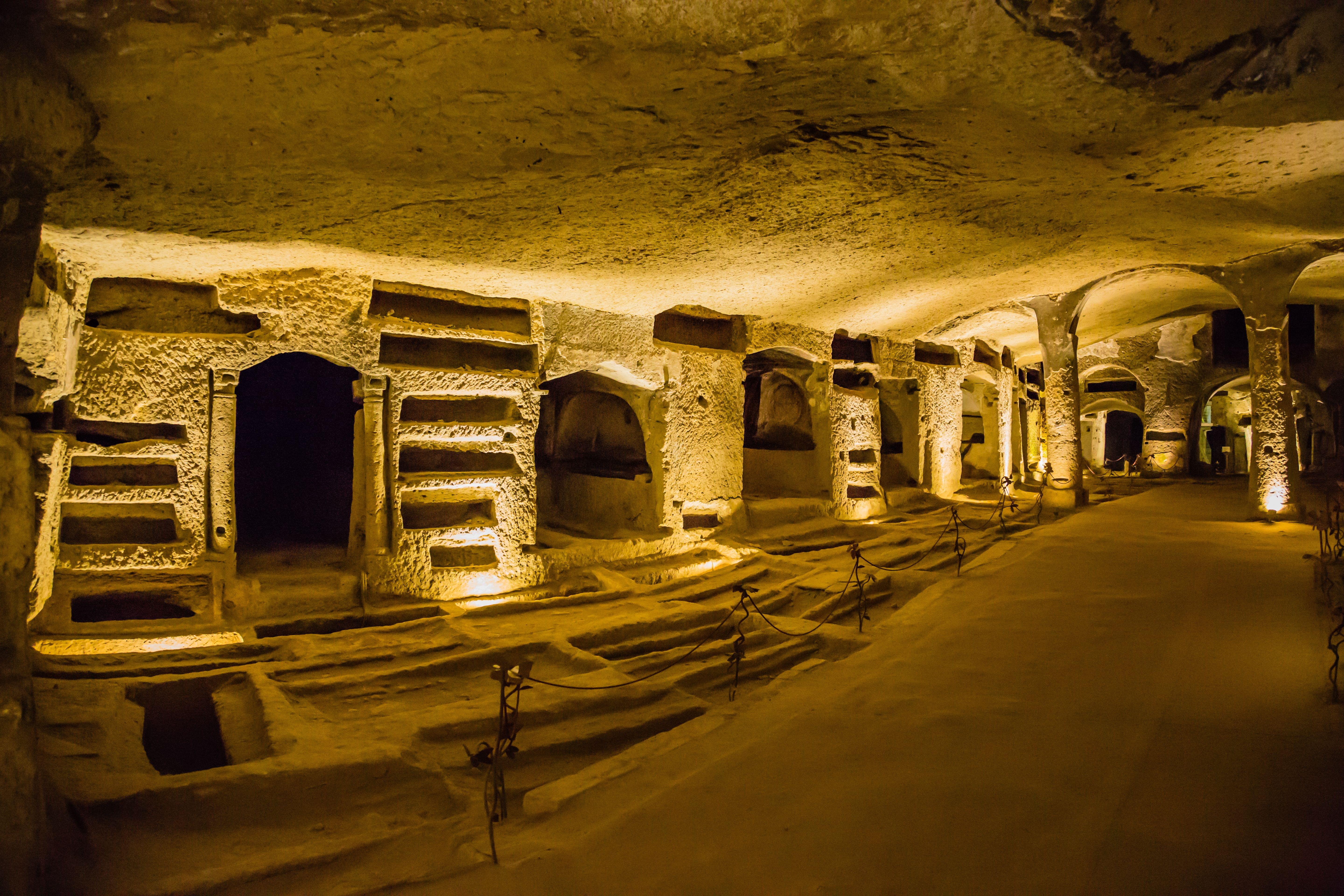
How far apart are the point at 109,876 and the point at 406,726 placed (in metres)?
1.54

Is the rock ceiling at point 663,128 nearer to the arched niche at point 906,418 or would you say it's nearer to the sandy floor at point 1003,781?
the sandy floor at point 1003,781

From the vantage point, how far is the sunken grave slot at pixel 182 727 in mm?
4836

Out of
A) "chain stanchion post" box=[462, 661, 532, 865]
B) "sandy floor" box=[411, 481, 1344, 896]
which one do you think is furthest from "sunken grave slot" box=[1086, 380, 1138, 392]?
"chain stanchion post" box=[462, 661, 532, 865]

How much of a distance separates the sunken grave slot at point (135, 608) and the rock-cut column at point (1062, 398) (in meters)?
12.0

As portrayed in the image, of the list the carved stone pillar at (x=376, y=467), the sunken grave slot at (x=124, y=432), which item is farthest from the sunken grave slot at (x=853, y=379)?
the sunken grave slot at (x=124, y=432)

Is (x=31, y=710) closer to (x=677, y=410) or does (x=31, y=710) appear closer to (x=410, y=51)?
(x=410, y=51)

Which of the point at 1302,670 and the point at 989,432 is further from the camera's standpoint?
the point at 989,432

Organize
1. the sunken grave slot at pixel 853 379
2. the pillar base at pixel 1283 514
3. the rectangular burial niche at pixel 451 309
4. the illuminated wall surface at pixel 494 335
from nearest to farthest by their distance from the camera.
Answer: the illuminated wall surface at pixel 494 335
the rectangular burial niche at pixel 451 309
the pillar base at pixel 1283 514
the sunken grave slot at pixel 853 379

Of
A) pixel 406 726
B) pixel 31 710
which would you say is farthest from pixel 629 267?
pixel 31 710

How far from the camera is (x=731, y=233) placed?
628 cm

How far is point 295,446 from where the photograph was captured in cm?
1105

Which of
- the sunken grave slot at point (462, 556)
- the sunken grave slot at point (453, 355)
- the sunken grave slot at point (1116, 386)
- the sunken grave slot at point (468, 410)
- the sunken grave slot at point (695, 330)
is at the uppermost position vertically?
the sunken grave slot at point (1116, 386)

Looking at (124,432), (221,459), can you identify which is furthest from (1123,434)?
(124,432)

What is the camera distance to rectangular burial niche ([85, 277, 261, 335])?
241 inches
